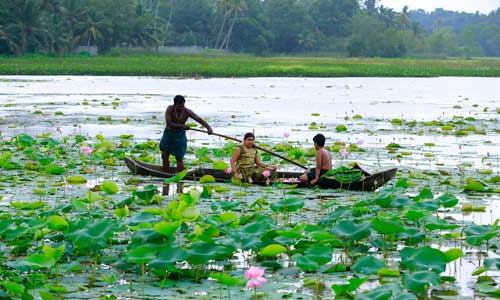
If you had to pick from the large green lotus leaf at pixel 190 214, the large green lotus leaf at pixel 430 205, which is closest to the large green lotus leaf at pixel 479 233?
the large green lotus leaf at pixel 430 205

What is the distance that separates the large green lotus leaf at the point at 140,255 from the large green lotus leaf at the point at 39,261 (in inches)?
19.0

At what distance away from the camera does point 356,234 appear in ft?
20.7

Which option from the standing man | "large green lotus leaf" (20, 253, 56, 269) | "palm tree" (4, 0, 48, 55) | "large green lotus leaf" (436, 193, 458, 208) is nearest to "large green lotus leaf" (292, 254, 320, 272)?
"large green lotus leaf" (20, 253, 56, 269)

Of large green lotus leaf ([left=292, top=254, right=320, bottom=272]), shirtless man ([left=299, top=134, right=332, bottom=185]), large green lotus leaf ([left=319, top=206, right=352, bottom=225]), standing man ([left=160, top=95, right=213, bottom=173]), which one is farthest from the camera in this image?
standing man ([left=160, top=95, right=213, bottom=173])

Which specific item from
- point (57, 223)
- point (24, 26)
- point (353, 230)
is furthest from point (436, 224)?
point (24, 26)

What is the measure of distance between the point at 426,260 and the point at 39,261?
234 centimetres

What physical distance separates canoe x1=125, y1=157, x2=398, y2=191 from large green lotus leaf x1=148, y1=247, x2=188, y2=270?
14.0 ft

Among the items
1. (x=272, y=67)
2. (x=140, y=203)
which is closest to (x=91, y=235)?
(x=140, y=203)

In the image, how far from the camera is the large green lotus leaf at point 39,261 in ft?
17.5

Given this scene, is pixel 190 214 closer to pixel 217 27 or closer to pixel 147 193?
pixel 147 193

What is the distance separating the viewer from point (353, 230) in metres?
6.34

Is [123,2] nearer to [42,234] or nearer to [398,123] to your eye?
[398,123]

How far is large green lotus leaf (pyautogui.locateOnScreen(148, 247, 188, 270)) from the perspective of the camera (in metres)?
5.59

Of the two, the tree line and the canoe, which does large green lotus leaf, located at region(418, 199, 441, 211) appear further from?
the tree line
